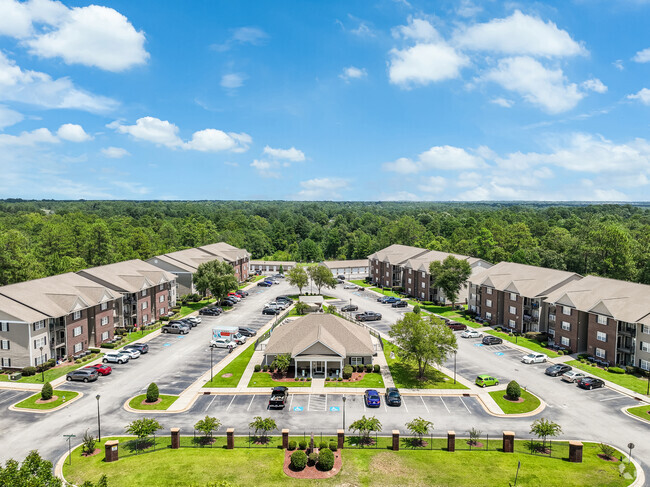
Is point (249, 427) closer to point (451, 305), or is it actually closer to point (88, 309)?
point (88, 309)

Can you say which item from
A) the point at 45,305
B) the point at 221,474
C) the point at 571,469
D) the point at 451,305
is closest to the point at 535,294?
the point at 451,305

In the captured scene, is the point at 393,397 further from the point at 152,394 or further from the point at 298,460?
the point at 152,394

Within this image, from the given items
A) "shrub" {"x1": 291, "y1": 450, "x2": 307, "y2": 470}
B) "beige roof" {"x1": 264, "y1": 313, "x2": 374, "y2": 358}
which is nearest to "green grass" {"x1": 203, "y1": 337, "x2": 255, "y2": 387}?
"beige roof" {"x1": 264, "y1": 313, "x2": 374, "y2": 358}

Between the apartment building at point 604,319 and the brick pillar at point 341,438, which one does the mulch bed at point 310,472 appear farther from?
the apartment building at point 604,319

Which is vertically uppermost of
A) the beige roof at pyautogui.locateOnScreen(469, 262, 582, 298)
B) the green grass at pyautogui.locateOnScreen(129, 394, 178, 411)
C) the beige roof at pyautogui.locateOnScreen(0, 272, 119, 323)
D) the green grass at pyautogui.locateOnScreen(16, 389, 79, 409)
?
the beige roof at pyautogui.locateOnScreen(469, 262, 582, 298)

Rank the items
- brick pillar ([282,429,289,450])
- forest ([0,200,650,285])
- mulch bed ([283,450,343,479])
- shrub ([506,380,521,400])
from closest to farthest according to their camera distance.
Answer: mulch bed ([283,450,343,479]), brick pillar ([282,429,289,450]), shrub ([506,380,521,400]), forest ([0,200,650,285])

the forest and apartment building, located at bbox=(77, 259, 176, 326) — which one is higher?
the forest

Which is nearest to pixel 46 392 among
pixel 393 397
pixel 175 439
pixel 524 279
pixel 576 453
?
pixel 175 439

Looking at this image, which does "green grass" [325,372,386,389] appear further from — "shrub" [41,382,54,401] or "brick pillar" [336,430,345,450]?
"shrub" [41,382,54,401]

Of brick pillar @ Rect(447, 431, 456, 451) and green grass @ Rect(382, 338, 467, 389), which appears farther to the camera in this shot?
green grass @ Rect(382, 338, 467, 389)

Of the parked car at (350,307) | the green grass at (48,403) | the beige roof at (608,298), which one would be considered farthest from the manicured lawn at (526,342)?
the green grass at (48,403)
